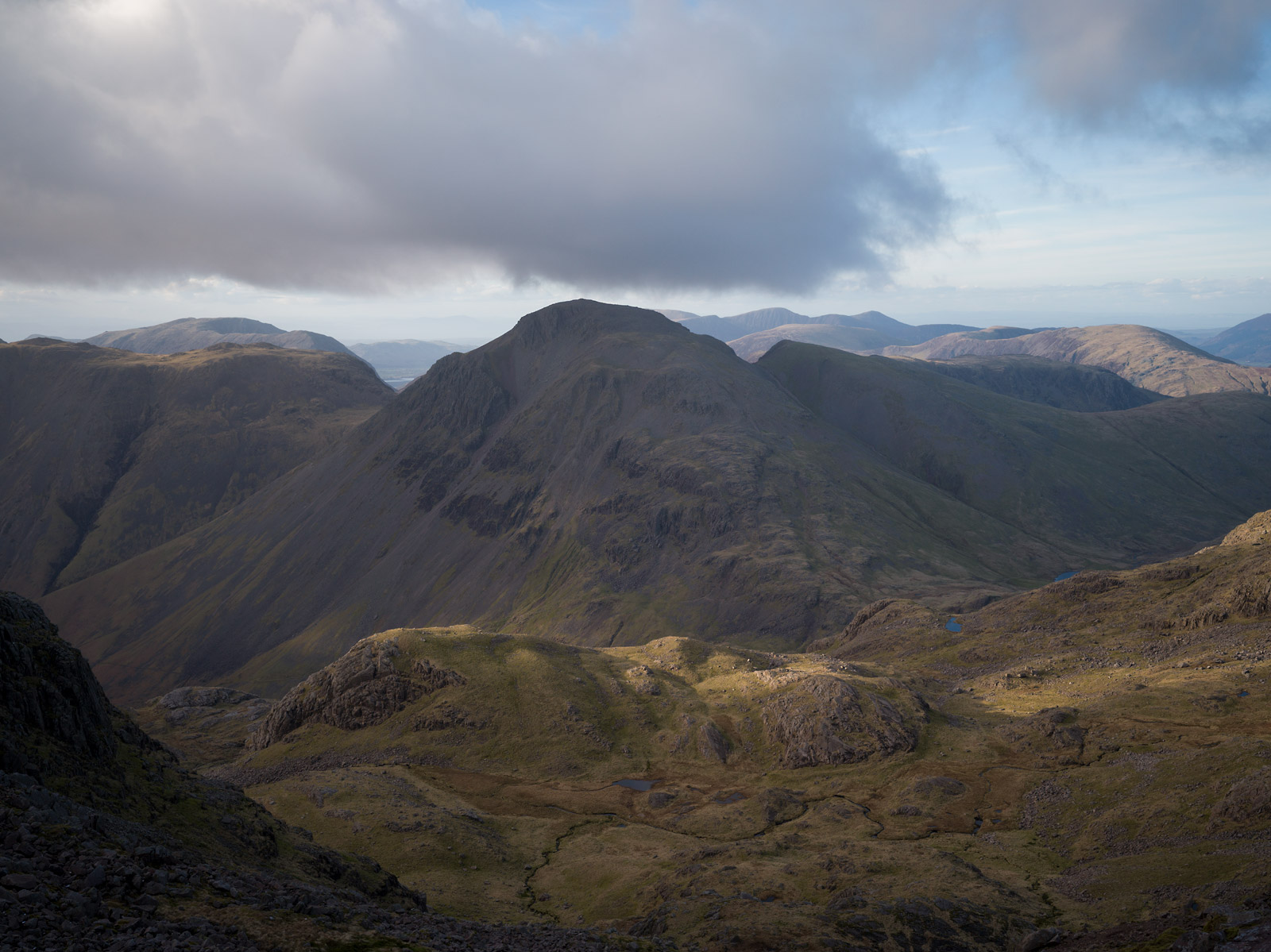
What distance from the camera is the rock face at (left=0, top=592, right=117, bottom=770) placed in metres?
47.1

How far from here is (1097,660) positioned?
418 ft

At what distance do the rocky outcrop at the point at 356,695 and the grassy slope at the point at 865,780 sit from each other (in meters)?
2.54

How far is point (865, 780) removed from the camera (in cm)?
10462

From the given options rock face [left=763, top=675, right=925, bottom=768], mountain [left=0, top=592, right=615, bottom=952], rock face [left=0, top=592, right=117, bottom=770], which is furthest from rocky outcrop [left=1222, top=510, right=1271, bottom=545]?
rock face [left=0, top=592, right=117, bottom=770]

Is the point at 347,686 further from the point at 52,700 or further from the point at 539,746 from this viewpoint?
the point at 52,700

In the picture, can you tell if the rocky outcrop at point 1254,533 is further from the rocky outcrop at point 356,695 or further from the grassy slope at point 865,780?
the rocky outcrop at point 356,695

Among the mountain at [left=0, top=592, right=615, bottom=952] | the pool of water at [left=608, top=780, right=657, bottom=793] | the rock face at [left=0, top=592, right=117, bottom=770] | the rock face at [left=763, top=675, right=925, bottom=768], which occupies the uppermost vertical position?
the rock face at [left=0, top=592, right=117, bottom=770]

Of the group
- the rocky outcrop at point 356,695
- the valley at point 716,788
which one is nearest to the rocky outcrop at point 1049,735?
the valley at point 716,788

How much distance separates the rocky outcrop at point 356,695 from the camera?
433 ft

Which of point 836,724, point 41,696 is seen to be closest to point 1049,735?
point 836,724

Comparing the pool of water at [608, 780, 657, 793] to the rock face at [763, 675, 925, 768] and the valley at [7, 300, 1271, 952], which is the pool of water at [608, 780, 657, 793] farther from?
the rock face at [763, 675, 925, 768]

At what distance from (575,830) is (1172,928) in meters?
69.2

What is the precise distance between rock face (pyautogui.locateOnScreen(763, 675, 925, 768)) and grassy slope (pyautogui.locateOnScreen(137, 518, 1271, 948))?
2.29 meters

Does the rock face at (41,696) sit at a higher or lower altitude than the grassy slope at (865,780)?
higher
